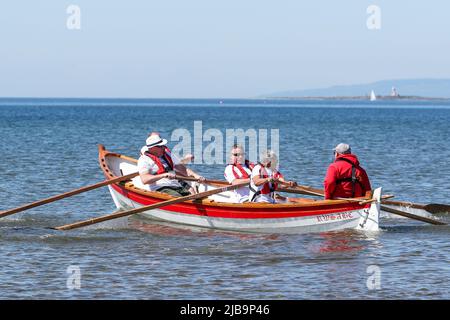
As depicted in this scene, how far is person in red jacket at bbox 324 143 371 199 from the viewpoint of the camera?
17.6 m

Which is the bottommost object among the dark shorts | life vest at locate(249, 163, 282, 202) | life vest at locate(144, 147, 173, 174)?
the dark shorts

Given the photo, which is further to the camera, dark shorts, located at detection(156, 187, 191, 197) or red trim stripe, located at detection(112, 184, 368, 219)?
dark shorts, located at detection(156, 187, 191, 197)

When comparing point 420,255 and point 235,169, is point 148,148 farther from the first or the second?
point 420,255

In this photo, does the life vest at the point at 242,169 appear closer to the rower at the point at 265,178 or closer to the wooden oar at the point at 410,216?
the rower at the point at 265,178

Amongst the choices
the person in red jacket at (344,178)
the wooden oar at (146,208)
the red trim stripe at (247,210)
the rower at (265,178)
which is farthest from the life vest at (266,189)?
the person in red jacket at (344,178)

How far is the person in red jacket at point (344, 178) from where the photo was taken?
17.6 meters

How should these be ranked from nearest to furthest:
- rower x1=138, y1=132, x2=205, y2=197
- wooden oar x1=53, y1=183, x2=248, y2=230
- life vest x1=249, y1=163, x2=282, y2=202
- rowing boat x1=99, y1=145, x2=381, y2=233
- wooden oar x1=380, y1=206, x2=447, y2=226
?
rowing boat x1=99, y1=145, x2=381, y2=233
life vest x1=249, y1=163, x2=282, y2=202
wooden oar x1=53, y1=183, x2=248, y2=230
wooden oar x1=380, y1=206, x2=447, y2=226
rower x1=138, y1=132, x2=205, y2=197

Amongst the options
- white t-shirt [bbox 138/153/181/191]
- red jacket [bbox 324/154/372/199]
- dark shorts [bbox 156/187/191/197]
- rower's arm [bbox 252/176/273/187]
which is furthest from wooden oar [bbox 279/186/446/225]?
white t-shirt [bbox 138/153/181/191]

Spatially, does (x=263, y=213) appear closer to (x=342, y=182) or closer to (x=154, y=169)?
(x=342, y=182)

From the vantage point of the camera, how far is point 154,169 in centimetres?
1956

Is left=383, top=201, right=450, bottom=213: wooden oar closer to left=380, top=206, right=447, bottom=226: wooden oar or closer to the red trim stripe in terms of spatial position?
left=380, top=206, right=447, bottom=226: wooden oar

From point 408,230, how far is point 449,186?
31.8 ft

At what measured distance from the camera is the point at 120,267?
49.6 feet
